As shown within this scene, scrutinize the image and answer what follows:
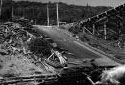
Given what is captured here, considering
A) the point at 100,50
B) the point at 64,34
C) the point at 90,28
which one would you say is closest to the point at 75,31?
the point at 64,34

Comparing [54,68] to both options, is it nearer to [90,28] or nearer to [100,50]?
[100,50]

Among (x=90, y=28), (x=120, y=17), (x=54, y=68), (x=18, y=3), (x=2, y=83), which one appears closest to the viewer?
(x=2, y=83)

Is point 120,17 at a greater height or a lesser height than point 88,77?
greater

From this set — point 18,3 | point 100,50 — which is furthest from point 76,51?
point 18,3

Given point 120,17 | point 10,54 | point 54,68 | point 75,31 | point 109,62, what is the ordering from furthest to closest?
point 75,31
point 120,17
point 10,54
point 109,62
point 54,68

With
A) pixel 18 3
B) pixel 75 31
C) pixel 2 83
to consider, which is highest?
pixel 18 3

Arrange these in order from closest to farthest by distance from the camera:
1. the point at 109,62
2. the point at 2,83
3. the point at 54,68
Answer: the point at 2,83, the point at 54,68, the point at 109,62

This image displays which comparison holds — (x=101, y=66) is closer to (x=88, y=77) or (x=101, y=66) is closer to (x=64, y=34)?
(x=88, y=77)

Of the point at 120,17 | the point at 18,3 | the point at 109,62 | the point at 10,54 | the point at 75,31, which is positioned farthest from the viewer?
the point at 18,3

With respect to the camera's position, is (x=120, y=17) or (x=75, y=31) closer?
(x=120, y=17)
